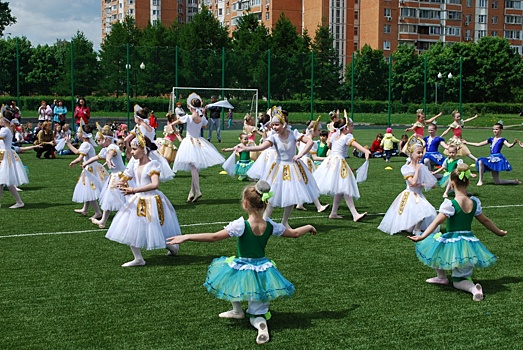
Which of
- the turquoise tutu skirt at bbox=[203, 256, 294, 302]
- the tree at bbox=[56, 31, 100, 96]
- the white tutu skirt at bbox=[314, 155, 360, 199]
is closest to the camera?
the turquoise tutu skirt at bbox=[203, 256, 294, 302]

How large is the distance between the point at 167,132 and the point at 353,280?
13983mm

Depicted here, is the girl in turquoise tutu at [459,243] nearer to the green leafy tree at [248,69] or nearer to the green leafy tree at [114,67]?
the green leafy tree at [248,69]

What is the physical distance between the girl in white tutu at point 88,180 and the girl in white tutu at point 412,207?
5.41 m

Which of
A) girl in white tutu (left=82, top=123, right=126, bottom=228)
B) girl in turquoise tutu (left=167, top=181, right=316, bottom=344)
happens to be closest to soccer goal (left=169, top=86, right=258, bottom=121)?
girl in white tutu (left=82, top=123, right=126, bottom=228)

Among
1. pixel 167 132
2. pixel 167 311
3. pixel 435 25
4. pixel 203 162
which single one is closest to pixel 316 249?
pixel 167 311

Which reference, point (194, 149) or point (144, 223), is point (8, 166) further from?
point (144, 223)

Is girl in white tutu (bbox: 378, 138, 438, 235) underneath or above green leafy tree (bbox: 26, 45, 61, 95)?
underneath

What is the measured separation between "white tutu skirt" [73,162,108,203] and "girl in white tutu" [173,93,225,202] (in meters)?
2.65

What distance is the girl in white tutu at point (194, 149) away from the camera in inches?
621

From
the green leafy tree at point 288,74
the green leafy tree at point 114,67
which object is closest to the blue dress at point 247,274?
the green leafy tree at point 114,67

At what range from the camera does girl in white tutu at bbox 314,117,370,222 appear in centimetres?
1278

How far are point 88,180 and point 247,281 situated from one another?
752 cm

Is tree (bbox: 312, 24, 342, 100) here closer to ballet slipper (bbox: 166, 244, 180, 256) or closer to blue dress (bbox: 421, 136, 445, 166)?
blue dress (bbox: 421, 136, 445, 166)

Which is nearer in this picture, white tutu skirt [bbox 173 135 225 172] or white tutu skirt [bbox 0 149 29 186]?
white tutu skirt [bbox 0 149 29 186]
